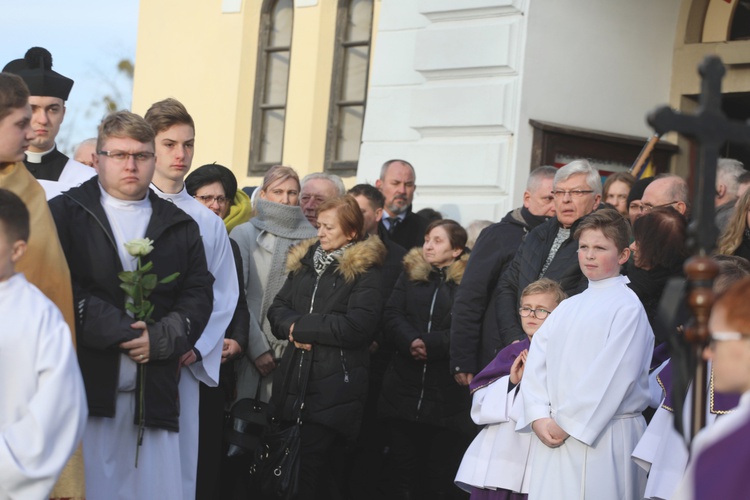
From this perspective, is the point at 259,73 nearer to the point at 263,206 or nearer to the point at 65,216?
the point at 263,206

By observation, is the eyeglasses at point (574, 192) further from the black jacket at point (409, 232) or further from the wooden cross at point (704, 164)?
the wooden cross at point (704, 164)

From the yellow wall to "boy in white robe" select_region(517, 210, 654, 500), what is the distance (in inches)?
299

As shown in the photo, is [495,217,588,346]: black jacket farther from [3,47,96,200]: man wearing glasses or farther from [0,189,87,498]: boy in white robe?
[0,189,87,498]: boy in white robe

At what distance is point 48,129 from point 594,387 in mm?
2891

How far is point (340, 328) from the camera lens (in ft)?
24.1

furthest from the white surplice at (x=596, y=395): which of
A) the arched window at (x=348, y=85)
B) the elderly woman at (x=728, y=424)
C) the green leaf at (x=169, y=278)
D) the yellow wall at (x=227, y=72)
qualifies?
the yellow wall at (x=227, y=72)

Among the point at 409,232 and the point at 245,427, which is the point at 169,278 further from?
the point at 409,232

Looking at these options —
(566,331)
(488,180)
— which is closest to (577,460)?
(566,331)

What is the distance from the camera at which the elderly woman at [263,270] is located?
7.79 m

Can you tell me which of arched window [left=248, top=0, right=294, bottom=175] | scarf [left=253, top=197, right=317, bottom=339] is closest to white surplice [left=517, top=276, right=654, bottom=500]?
scarf [left=253, top=197, right=317, bottom=339]

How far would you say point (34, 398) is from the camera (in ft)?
14.6

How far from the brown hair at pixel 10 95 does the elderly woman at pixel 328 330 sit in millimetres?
2566

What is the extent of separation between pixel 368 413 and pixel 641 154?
2.99 metres

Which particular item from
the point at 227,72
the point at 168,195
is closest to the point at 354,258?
the point at 168,195
